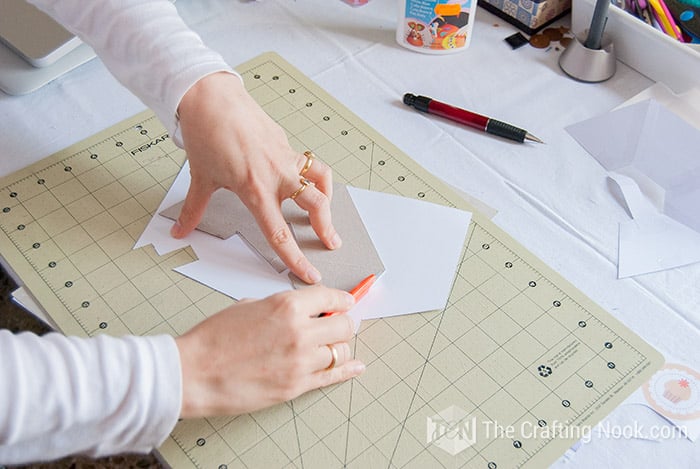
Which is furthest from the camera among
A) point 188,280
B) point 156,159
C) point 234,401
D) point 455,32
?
point 455,32

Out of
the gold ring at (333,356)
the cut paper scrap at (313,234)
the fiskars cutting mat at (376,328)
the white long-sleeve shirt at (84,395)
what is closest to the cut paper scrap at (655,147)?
the fiskars cutting mat at (376,328)

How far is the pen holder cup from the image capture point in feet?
3.29

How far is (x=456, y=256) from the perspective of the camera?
0.82 metres

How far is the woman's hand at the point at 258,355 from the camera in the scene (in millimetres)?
644

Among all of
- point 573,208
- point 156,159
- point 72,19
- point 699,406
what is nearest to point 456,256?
point 573,208

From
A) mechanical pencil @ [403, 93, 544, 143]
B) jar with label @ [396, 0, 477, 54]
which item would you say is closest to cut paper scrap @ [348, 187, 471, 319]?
mechanical pencil @ [403, 93, 544, 143]

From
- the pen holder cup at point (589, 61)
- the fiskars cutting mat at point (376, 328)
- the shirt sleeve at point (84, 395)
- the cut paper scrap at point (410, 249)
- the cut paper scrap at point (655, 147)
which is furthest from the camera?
the pen holder cup at point (589, 61)

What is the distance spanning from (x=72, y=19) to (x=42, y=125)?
17 centimetres

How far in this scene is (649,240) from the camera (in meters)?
0.85

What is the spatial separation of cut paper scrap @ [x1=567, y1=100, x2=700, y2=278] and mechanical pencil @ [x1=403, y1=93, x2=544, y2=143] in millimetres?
76

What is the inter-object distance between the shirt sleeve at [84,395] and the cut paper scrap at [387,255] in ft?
0.60

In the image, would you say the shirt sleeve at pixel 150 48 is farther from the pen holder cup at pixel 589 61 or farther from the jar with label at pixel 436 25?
the pen holder cup at pixel 589 61

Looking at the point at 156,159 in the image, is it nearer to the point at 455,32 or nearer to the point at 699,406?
the point at 455,32

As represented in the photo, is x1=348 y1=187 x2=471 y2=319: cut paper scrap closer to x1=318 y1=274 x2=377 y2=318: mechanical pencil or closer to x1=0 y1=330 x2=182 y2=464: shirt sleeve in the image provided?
x1=318 y1=274 x2=377 y2=318: mechanical pencil
